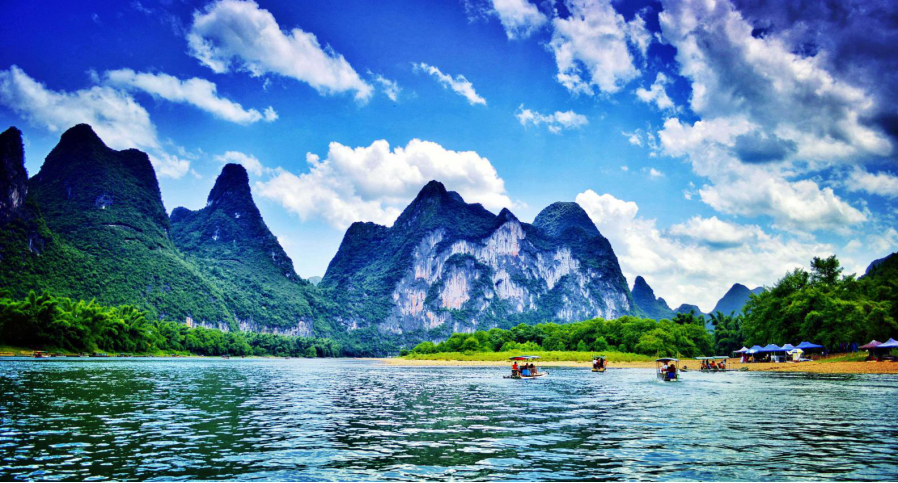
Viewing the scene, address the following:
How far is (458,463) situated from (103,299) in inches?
6942

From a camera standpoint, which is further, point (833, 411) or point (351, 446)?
point (833, 411)

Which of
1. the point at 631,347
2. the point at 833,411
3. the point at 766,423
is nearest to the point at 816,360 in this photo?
the point at 631,347

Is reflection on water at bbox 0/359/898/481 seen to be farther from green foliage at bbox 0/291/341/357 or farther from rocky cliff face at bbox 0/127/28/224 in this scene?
rocky cliff face at bbox 0/127/28/224

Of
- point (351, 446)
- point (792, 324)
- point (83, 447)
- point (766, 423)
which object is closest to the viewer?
point (83, 447)

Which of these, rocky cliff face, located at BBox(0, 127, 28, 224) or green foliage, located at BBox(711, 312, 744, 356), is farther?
rocky cliff face, located at BBox(0, 127, 28, 224)

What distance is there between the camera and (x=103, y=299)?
522ft

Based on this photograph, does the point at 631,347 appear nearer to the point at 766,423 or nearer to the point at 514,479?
the point at 766,423

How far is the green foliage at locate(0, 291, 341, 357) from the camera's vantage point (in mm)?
96312

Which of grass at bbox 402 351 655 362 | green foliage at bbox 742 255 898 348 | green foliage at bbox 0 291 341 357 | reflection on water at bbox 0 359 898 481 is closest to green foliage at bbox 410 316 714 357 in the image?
grass at bbox 402 351 655 362

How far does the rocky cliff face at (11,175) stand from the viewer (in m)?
154

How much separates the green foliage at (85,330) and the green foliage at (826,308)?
410 feet

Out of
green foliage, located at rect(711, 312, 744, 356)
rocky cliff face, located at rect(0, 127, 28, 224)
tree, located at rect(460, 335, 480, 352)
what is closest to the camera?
green foliage, located at rect(711, 312, 744, 356)

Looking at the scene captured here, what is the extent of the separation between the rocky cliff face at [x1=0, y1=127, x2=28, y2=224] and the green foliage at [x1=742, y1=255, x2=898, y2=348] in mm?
186182

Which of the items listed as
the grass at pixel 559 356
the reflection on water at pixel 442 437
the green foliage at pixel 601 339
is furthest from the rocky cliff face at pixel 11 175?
the reflection on water at pixel 442 437
